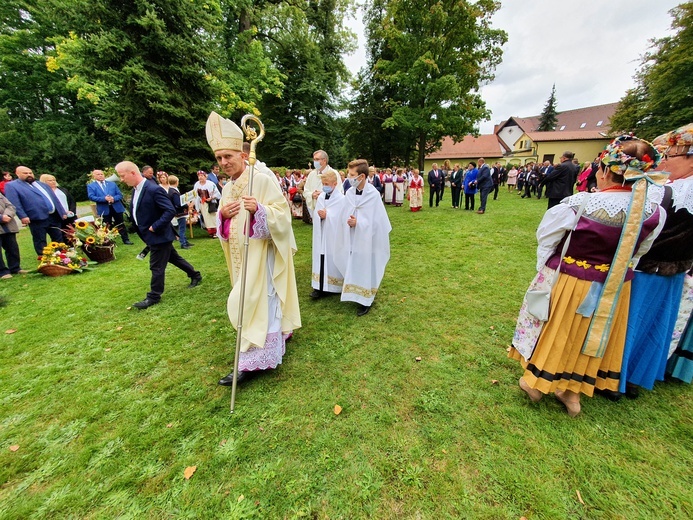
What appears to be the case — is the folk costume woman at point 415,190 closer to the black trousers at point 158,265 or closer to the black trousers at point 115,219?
the black trousers at point 158,265

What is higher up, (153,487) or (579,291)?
(579,291)

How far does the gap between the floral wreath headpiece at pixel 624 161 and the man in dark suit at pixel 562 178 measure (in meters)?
7.45

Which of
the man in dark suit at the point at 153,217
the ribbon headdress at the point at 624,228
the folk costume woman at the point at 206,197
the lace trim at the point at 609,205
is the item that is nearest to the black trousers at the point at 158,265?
the man in dark suit at the point at 153,217

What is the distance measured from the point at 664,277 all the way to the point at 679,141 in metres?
1.21

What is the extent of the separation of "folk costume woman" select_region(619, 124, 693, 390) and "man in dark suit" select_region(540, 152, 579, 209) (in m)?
6.73

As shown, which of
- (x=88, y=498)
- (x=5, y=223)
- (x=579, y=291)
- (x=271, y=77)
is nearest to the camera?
(x=88, y=498)

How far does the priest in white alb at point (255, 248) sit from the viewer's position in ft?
9.43

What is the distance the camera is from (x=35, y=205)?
259 inches

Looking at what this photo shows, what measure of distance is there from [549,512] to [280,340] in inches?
98.5

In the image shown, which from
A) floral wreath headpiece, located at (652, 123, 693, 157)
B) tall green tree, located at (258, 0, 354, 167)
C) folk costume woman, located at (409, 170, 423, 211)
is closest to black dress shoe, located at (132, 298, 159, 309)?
floral wreath headpiece, located at (652, 123, 693, 157)

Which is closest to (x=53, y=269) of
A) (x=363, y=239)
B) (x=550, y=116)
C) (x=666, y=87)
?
(x=363, y=239)

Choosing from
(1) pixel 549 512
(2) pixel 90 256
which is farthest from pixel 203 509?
(2) pixel 90 256

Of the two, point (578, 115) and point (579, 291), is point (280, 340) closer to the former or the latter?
point (579, 291)

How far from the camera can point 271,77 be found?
54.1 feet
